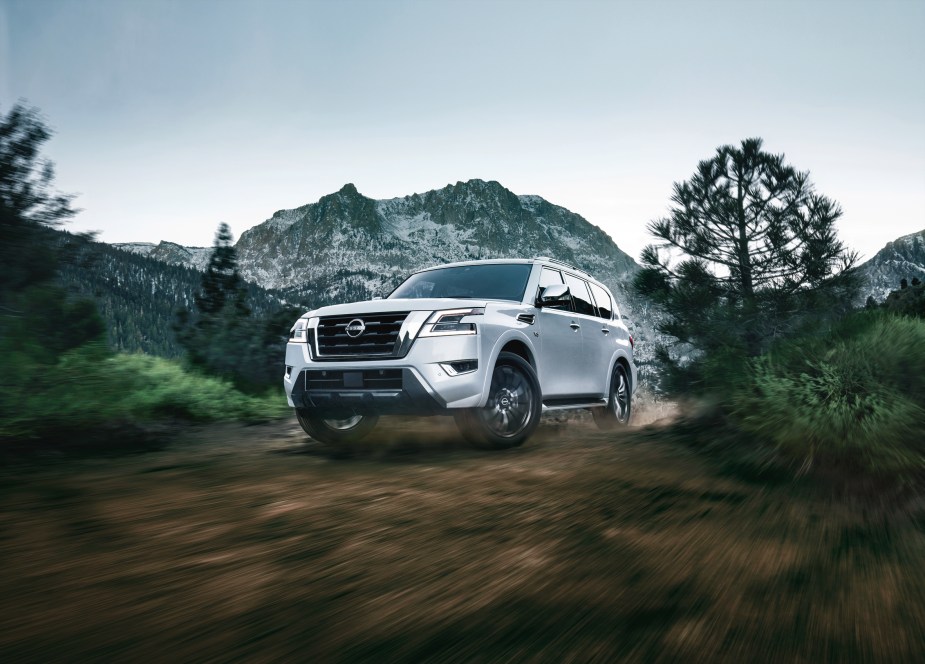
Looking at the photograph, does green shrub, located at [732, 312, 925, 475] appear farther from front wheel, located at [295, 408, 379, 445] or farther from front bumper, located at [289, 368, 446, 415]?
front wheel, located at [295, 408, 379, 445]

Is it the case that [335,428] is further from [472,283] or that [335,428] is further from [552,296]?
[552,296]

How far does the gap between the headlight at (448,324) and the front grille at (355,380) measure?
0.46m

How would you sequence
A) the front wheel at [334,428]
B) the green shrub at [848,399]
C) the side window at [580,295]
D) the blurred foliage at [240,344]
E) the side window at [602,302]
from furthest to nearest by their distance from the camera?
the blurred foliage at [240,344]
the side window at [602,302]
the side window at [580,295]
the front wheel at [334,428]
the green shrub at [848,399]

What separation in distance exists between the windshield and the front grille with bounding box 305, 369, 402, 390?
1.62 meters

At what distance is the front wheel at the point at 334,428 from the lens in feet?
22.7

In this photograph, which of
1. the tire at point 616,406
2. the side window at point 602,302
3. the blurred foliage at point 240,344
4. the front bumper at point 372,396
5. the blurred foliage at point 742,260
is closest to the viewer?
the front bumper at point 372,396

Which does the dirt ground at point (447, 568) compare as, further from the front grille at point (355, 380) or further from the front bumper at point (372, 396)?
the front grille at point (355, 380)

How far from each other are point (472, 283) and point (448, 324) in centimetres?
160

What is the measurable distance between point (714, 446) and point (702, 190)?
23862 mm

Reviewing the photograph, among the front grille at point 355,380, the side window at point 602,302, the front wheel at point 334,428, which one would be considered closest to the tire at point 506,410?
the front grille at point 355,380

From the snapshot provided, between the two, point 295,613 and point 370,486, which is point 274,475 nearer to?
point 370,486

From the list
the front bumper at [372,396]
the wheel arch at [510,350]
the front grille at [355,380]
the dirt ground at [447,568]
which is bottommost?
the dirt ground at [447,568]

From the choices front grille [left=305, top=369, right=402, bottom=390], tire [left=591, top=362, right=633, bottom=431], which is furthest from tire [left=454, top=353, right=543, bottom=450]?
tire [left=591, top=362, right=633, bottom=431]

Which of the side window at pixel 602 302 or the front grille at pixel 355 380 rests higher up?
the side window at pixel 602 302
